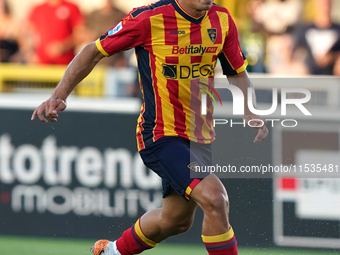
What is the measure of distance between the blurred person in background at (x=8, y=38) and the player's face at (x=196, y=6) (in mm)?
4993

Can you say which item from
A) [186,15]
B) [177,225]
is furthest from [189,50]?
[177,225]

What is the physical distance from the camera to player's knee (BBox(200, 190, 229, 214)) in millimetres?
4098

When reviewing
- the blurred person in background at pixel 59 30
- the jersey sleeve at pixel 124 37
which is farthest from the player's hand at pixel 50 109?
the blurred person in background at pixel 59 30

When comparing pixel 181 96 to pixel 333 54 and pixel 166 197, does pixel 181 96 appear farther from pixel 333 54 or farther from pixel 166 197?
pixel 333 54

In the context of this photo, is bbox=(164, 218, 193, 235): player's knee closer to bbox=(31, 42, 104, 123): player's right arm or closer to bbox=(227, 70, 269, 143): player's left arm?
bbox=(227, 70, 269, 143): player's left arm

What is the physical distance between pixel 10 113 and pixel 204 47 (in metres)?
3.20

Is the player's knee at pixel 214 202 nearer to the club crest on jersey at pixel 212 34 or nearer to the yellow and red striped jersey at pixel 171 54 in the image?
the yellow and red striped jersey at pixel 171 54

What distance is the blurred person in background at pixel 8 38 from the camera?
884cm

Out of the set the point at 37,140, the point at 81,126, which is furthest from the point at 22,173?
the point at 81,126

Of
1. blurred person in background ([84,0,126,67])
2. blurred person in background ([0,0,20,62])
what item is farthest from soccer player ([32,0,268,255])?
blurred person in background ([0,0,20,62])

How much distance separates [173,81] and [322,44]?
416 cm

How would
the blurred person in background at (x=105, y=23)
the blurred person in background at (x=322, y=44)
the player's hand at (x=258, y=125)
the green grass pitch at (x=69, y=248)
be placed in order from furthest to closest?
the blurred person in background at (x=105, y=23) < the blurred person in background at (x=322, y=44) < the green grass pitch at (x=69, y=248) < the player's hand at (x=258, y=125)

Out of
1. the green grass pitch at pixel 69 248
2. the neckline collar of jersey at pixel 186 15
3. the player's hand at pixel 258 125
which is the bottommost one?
the green grass pitch at pixel 69 248

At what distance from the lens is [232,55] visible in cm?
469
